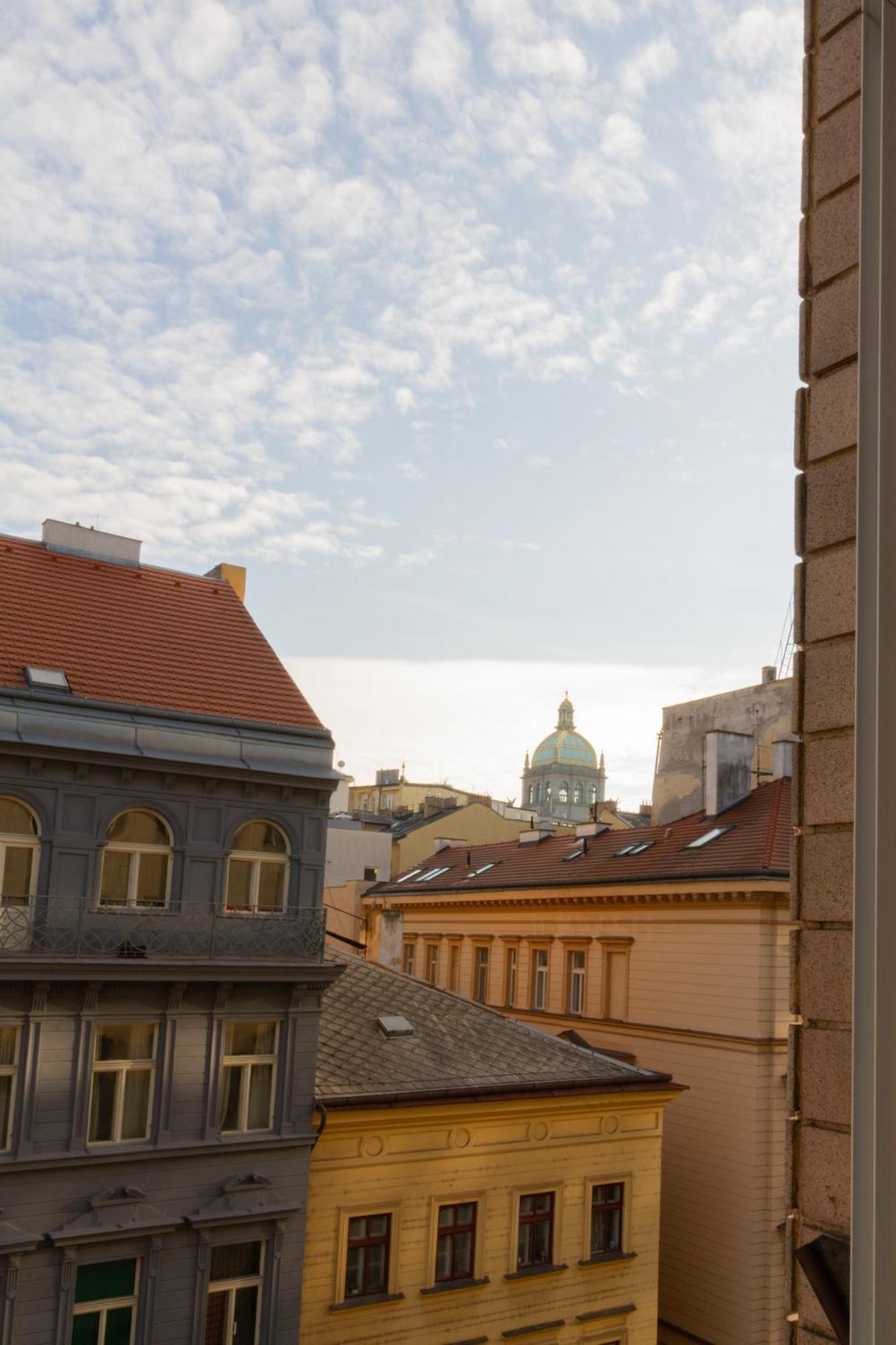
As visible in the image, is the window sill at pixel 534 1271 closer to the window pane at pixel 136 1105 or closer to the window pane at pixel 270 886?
the window pane at pixel 136 1105

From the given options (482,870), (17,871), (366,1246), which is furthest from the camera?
(482,870)

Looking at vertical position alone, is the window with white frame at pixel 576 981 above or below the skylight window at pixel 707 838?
below

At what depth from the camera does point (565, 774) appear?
136 m

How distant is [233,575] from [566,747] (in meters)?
117

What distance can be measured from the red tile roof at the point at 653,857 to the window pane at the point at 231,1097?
480 inches

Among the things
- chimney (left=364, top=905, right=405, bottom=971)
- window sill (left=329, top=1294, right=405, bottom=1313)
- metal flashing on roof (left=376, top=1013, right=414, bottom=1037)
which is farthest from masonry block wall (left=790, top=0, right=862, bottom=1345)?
chimney (left=364, top=905, right=405, bottom=971)

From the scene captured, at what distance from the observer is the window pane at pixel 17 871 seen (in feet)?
51.0

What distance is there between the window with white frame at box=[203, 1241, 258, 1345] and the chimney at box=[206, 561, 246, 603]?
11427mm

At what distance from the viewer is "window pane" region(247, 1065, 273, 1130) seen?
1742 cm

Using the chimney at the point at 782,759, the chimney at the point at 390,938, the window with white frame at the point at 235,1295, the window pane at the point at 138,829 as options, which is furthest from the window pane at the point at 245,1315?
the chimney at the point at 782,759

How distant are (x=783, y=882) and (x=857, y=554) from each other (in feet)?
75.6

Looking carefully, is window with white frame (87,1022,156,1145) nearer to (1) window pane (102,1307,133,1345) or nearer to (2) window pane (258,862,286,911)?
(1) window pane (102,1307,133,1345)

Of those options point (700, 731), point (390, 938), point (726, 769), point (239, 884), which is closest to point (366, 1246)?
point (239, 884)

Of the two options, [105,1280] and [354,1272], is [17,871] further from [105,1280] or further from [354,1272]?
[354,1272]
